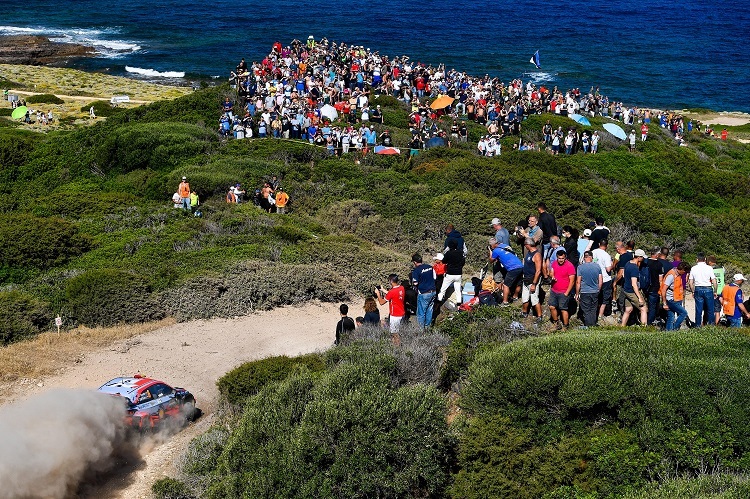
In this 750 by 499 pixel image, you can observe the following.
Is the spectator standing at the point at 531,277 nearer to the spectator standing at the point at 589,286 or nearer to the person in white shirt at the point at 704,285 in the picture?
the spectator standing at the point at 589,286

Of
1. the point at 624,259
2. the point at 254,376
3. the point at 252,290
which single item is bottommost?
the point at 252,290

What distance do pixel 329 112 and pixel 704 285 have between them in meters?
20.3

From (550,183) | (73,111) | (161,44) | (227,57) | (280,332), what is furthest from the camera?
(161,44)

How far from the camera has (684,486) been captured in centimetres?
978

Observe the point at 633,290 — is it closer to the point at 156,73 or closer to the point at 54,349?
the point at 54,349

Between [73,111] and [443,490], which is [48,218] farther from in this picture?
[73,111]

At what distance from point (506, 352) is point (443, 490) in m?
2.38

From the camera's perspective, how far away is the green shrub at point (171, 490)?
12.5 meters

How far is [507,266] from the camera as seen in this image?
1722 cm

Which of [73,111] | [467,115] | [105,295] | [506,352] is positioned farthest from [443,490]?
[73,111]

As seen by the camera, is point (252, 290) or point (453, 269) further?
point (252, 290)

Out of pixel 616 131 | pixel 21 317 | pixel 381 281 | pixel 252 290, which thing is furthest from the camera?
pixel 616 131

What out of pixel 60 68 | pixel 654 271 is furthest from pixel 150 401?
pixel 60 68

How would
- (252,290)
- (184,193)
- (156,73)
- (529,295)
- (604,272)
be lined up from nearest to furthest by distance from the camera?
1. (604,272)
2. (529,295)
3. (252,290)
4. (184,193)
5. (156,73)
